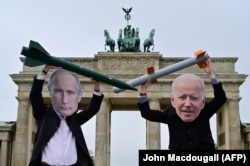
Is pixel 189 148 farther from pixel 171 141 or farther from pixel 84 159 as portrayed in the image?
pixel 84 159

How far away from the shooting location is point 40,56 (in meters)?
13.2

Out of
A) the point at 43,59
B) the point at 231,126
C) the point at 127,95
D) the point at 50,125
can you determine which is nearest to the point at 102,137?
the point at 127,95

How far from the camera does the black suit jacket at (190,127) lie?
41.7 ft

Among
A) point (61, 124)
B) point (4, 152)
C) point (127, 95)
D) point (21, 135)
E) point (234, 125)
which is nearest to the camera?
point (61, 124)

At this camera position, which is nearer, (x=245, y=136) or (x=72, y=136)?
(x=72, y=136)

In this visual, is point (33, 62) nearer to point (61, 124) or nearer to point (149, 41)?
point (61, 124)

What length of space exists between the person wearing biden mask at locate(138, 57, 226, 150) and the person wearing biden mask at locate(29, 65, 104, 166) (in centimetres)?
229

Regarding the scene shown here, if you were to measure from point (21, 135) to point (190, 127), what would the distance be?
135 ft

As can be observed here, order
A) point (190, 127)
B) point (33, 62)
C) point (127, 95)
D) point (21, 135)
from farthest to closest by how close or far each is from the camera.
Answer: point (127, 95) → point (21, 135) → point (33, 62) → point (190, 127)

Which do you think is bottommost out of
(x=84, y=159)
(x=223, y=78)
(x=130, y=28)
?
(x=84, y=159)

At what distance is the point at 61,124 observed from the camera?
12.7 meters

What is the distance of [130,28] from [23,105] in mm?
17109

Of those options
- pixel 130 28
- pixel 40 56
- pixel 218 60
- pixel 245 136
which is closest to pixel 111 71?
pixel 130 28

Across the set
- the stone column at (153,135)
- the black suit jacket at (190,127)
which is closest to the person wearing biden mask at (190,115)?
the black suit jacket at (190,127)
